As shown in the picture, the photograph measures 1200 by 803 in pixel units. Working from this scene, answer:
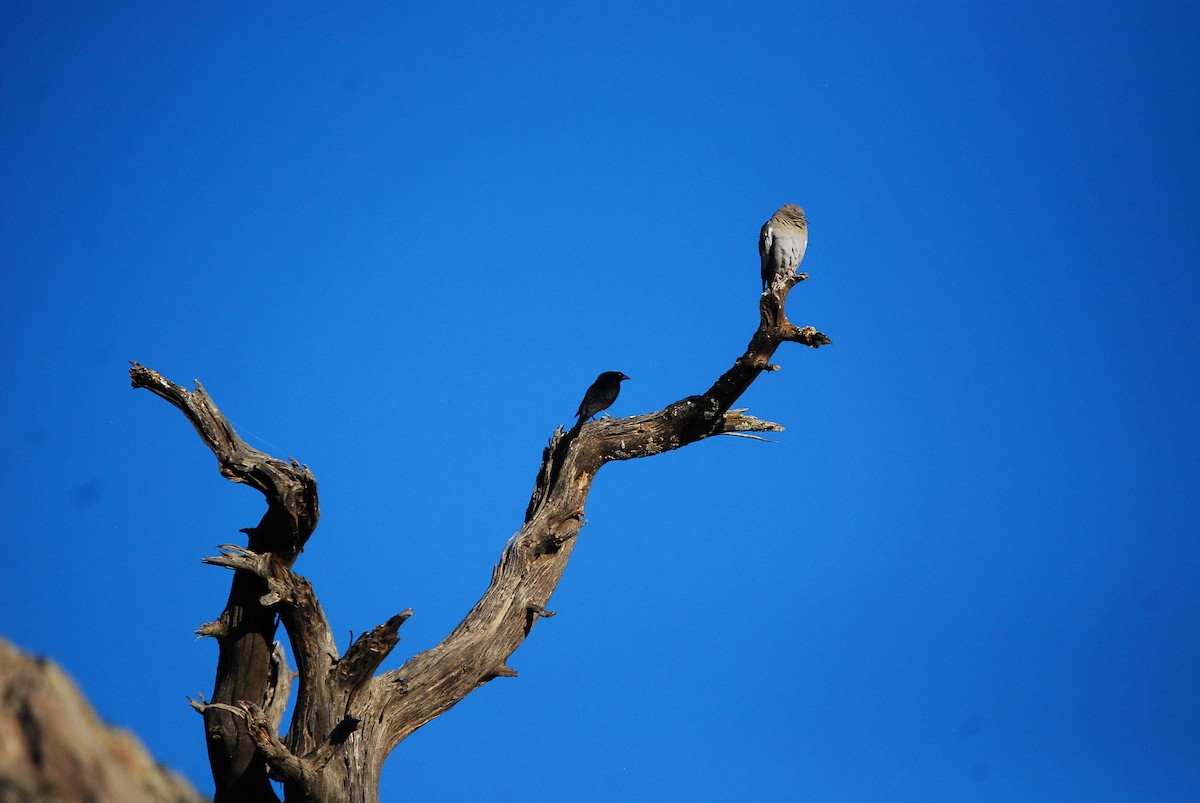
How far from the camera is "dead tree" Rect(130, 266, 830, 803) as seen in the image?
15.5ft

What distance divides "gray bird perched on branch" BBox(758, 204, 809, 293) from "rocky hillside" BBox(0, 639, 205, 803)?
4341 millimetres

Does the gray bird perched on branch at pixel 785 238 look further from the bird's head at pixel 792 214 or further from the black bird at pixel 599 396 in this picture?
the black bird at pixel 599 396

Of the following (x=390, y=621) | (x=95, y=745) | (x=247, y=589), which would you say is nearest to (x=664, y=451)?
(x=390, y=621)

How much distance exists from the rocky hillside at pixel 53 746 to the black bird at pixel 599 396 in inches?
112

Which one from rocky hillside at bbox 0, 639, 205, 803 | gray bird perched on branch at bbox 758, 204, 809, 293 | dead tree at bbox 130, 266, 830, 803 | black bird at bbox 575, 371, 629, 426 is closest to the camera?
rocky hillside at bbox 0, 639, 205, 803

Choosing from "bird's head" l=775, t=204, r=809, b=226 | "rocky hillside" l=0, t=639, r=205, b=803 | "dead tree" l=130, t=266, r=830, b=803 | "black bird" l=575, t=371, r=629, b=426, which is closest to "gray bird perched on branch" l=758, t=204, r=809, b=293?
"bird's head" l=775, t=204, r=809, b=226

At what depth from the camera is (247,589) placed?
5.05 metres

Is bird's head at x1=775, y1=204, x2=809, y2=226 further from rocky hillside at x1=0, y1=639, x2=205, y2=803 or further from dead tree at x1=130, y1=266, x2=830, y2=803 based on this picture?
rocky hillside at x1=0, y1=639, x2=205, y2=803

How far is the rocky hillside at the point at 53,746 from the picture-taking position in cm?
278

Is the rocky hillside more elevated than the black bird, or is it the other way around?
the black bird

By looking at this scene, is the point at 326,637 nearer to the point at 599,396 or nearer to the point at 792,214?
the point at 599,396

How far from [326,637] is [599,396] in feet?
5.60

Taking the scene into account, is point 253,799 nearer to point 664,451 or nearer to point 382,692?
point 382,692

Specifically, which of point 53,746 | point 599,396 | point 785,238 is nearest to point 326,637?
point 599,396
